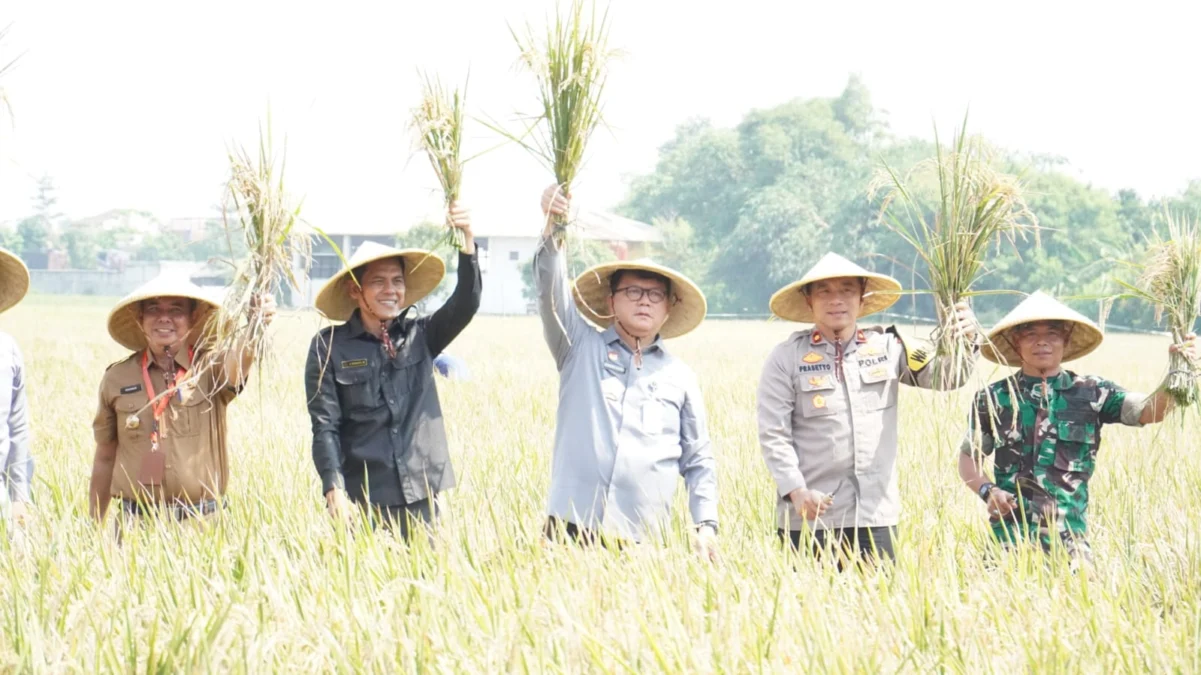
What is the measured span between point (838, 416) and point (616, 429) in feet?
2.31

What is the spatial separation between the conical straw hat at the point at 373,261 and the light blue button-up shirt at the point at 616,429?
0.47 meters

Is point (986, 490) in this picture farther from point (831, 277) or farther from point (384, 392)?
point (384, 392)

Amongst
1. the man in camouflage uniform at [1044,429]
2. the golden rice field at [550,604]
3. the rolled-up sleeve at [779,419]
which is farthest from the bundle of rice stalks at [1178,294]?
the rolled-up sleeve at [779,419]

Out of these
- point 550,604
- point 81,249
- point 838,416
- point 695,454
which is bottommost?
point 550,604

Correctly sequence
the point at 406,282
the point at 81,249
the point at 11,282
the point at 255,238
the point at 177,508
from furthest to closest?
the point at 81,249
the point at 406,282
the point at 11,282
the point at 177,508
the point at 255,238

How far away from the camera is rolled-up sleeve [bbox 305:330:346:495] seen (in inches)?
150

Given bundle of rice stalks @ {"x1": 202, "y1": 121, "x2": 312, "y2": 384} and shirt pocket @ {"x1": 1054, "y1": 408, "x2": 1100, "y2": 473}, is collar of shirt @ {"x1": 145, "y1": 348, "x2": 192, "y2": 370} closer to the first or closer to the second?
bundle of rice stalks @ {"x1": 202, "y1": 121, "x2": 312, "y2": 384}

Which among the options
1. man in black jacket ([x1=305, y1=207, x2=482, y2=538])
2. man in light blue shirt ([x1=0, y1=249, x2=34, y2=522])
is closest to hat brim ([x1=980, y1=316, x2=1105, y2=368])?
man in black jacket ([x1=305, y1=207, x2=482, y2=538])

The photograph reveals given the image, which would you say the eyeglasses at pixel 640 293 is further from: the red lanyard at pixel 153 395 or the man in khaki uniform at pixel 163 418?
the red lanyard at pixel 153 395

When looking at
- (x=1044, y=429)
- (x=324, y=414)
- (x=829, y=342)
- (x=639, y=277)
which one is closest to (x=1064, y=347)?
(x=1044, y=429)

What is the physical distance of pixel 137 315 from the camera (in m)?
4.07

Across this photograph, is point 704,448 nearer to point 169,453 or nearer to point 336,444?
point 336,444

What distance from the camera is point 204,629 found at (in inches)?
109

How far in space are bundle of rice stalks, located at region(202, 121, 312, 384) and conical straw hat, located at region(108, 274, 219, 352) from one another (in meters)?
0.43
